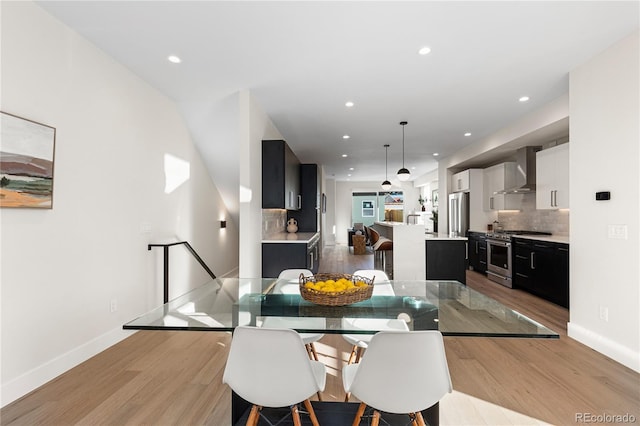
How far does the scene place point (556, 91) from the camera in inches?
152

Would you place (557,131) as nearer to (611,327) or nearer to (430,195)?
(611,327)

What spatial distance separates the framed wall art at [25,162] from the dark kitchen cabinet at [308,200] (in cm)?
491

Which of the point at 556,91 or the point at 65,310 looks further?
the point at 556,91

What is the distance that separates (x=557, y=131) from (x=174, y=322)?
5386 millimetres

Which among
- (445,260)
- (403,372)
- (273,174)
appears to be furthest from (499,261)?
(403,372)

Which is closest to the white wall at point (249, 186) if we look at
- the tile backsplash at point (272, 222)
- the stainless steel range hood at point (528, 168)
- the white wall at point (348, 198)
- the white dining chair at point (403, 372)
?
the tile backsplash at point (272, 222)

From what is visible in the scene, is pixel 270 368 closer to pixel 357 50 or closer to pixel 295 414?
pixel 295 414

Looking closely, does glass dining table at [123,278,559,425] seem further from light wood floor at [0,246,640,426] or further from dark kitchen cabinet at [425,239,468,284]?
dark kitchen cabinet at [425,239,468,284]

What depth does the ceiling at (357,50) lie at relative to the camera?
7.61 ft

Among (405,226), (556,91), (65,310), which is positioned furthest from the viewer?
(405,226)

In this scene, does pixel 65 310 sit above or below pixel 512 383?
above

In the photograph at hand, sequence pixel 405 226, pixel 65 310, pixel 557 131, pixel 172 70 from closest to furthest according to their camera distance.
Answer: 1. pixel 65 310
2. pixel 172 70
3. pixel 557 131
4. pixel 405 226

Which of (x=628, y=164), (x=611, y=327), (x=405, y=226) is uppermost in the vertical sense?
(x=628, y=164)

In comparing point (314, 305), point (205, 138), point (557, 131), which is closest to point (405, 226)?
point (557, 131)
